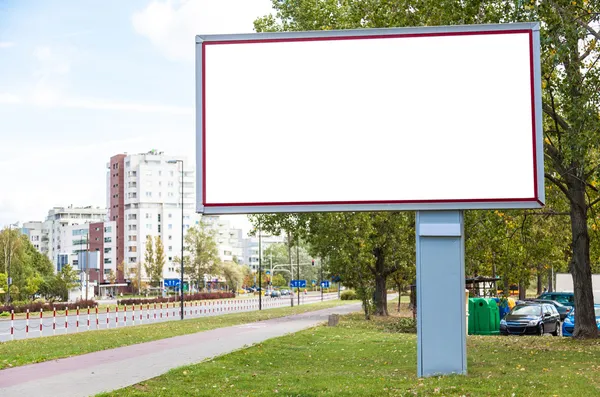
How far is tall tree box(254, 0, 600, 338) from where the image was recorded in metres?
18.6

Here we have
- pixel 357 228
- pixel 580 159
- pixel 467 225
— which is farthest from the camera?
pixel 357 228

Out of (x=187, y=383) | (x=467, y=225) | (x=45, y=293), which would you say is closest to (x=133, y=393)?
(x=187, y=383)

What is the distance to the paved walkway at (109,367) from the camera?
13.7 meters

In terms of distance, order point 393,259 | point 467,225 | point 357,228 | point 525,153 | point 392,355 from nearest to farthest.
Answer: point 525,153, point 392,355, point 467,225, point 357,228, point 393,259

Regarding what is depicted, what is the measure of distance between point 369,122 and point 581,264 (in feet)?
39.3

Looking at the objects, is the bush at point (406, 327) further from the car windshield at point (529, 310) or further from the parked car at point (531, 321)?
the car windshield at point (529, 310)

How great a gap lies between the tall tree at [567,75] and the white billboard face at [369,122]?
338cm

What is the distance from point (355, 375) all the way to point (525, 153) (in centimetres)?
508

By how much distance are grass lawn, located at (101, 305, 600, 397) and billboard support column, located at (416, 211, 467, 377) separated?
0.43 metres

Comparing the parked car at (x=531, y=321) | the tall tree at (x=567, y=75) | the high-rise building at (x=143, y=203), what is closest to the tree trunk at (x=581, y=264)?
the tall tree at (x=567, y=75)

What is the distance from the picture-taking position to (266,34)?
52.1 feet

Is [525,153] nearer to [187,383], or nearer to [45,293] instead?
[187,383]

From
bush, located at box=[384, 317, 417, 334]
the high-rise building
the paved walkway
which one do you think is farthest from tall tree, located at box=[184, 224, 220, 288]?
the paved walkway

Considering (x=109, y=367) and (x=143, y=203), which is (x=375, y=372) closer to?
(x=109, y=367)
